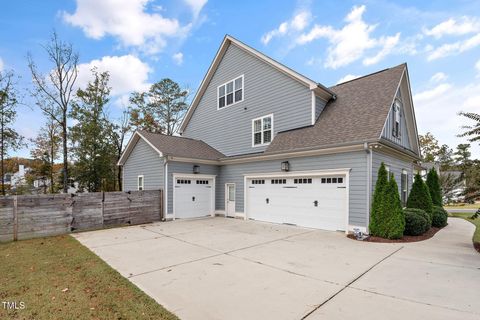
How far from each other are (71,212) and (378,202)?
11.0 m

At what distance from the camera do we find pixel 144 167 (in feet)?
46.9

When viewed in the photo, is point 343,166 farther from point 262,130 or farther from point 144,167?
point 144,167

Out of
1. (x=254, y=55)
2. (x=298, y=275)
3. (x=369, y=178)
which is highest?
(x=254, y=55)

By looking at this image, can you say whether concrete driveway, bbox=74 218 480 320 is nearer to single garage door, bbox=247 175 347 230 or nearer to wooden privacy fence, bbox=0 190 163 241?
single garage door, bbox=247 175 347 230

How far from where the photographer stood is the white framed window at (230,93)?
49.3 feet

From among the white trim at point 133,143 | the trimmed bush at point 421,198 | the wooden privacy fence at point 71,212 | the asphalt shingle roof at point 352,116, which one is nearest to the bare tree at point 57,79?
the white trim at point 133,143

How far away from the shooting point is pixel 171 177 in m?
12.4

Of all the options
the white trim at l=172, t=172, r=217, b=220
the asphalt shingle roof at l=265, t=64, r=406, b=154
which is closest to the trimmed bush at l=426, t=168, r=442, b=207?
the asphalt shingle roof at l=265, t=64, r=406, b=154

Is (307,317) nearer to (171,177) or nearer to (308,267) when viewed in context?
(308,267)

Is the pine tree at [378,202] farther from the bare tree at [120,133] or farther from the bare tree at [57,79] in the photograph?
the bare tree at [120,133]

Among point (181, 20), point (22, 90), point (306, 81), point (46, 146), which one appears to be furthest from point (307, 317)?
point (46, 146)

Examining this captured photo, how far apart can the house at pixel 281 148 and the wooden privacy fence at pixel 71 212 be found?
3.70 feet

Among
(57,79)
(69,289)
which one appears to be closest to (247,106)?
(69,289)

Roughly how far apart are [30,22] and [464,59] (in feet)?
67.4
